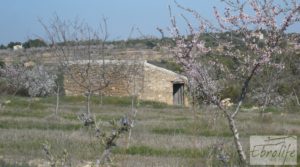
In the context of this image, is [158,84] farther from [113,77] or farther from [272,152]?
[272,152]

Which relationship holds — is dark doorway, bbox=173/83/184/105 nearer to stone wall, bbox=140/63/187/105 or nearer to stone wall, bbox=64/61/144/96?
stone wall, bbox=140/63/187/105

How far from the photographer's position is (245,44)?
22.4ft

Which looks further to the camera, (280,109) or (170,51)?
(280,109)

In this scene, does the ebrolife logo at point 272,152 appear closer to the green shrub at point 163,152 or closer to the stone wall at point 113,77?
the green shrub at point 163,152

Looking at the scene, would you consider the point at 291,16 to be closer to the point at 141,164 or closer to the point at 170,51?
the point at 170,51

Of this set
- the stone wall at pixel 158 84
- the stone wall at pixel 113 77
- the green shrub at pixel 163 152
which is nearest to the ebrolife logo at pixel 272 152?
the green shrub at pixel 163 152

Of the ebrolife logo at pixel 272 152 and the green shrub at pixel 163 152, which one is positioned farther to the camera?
the green shrub at pixel 163 152

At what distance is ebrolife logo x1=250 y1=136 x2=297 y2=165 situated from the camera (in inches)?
307

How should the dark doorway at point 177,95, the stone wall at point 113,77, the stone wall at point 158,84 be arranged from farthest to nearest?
the dark doorway at point 177,95 → the stone wall at point 158,84 → the stone wall at point 113,77

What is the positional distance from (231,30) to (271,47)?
0.58 m

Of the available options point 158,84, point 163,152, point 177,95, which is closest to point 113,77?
point 158,84

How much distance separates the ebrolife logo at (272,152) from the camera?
780 cm

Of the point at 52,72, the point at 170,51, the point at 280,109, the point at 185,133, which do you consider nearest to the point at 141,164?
the point at 170,51

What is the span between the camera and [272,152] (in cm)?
788
